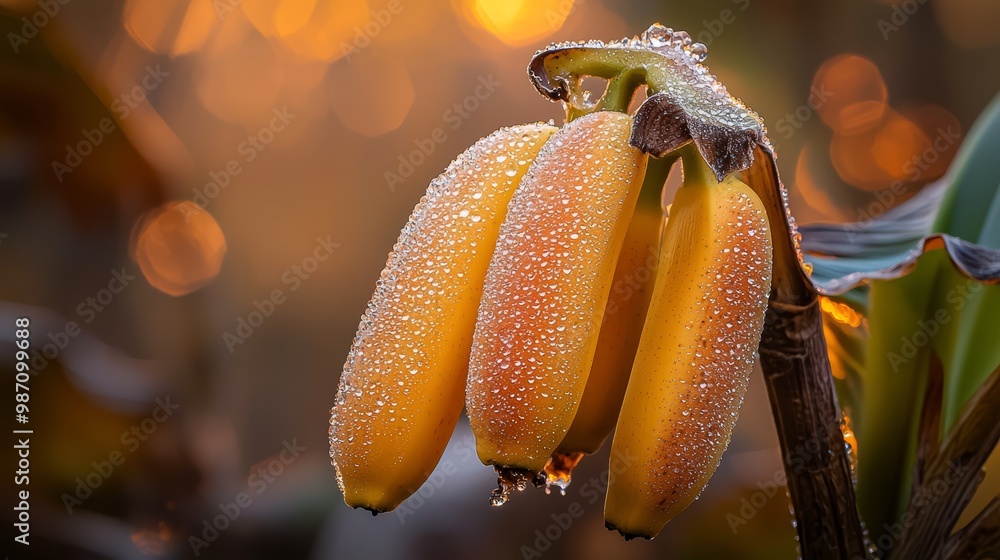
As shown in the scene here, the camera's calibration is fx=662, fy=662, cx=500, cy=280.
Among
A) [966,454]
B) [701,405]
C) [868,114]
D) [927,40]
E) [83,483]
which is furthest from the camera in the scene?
[868,114]

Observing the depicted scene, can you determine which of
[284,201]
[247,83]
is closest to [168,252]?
[284,201]

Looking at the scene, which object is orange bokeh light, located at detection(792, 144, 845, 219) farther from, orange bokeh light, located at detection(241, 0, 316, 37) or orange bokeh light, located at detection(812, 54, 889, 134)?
orange bokeh light, located at detection(241, 0, 316, 37)

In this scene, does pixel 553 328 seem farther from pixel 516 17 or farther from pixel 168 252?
pixel 516 17

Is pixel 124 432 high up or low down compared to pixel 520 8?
down

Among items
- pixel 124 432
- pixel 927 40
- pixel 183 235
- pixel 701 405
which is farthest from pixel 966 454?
pixel 927 40

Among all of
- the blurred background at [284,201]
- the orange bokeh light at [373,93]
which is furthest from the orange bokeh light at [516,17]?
the orange bokeh light at [373,93]

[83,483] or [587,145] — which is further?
[83,483]

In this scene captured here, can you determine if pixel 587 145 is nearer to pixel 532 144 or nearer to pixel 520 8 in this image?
pixel 532 144
